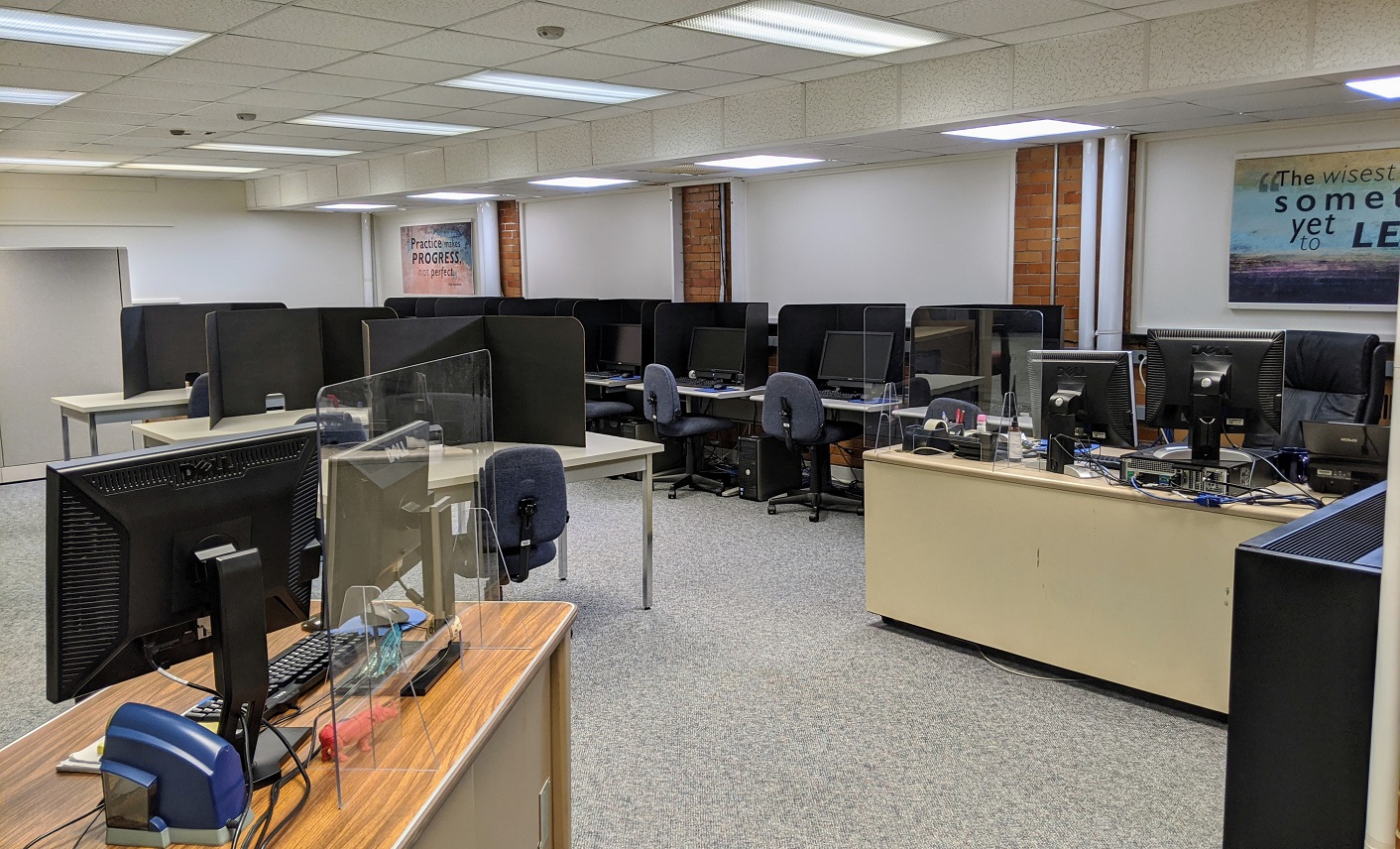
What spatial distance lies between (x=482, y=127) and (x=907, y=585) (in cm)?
463

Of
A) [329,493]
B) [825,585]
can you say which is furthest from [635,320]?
[329,493]

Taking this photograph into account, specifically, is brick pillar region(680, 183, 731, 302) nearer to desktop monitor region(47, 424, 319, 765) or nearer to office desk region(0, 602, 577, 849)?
A: office desk region(0, 602, 577, 849)

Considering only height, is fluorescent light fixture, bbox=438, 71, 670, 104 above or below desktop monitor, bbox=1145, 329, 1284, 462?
above

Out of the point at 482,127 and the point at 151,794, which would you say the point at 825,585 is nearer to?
the point at 151,794

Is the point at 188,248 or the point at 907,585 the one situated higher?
the point at 188,248

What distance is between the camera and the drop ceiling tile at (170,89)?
17.1ft

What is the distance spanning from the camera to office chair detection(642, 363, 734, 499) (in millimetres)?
6410

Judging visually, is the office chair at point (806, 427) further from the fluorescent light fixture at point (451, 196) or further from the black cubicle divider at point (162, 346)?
the fluorescent light fixture at point (451, 196)

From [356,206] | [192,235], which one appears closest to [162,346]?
[356,206]

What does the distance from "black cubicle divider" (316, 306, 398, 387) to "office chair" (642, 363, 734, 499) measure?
197cm

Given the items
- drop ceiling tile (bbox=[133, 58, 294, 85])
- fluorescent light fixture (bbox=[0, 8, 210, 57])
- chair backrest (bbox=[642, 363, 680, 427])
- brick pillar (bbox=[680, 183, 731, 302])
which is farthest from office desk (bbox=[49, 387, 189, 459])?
brick pillar (bbox=[680, 183, 731, 302])

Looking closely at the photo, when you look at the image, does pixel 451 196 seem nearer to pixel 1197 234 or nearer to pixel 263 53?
pixel 263 53

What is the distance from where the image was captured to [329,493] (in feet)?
4.71

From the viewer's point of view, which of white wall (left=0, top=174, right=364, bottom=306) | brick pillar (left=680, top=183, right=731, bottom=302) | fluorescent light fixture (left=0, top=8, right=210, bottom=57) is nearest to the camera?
fluorescent light fixture (left=0, top=8, right=210, bottom=57)
